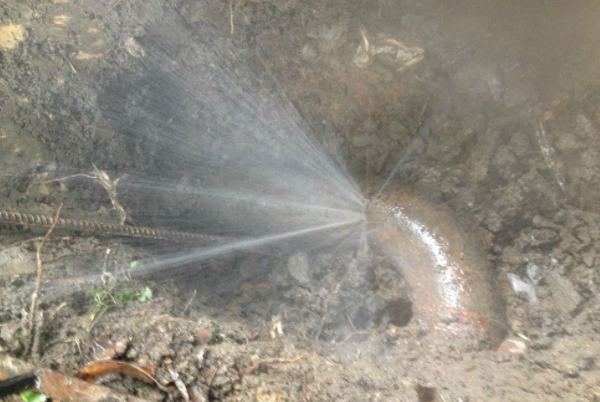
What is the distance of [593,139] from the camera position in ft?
7.57

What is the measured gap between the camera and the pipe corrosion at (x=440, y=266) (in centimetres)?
225

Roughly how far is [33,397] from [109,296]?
0.51 metres

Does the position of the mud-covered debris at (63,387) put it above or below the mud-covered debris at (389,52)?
below

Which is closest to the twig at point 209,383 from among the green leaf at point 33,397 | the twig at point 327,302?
the green leaf at point 33,397

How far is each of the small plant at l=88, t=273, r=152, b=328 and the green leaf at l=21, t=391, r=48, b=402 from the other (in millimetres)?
327

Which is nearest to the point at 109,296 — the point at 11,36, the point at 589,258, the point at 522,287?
the point at 11,36

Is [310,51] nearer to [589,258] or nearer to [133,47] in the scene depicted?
[133,47]

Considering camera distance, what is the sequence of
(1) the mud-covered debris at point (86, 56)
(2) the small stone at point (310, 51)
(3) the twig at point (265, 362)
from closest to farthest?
(3) the twig at point (265, 362)
(1) the mud-covered debris at point (86, 56)
(2) the small stone at point (310, 51)

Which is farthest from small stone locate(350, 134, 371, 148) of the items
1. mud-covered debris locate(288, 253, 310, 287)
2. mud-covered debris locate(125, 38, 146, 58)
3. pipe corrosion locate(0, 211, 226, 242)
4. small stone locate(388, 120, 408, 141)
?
mud-covered debris locate(125, 38, 146, 58)

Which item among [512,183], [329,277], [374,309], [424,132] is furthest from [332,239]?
[512,183]

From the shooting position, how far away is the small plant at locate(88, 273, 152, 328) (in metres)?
1.90

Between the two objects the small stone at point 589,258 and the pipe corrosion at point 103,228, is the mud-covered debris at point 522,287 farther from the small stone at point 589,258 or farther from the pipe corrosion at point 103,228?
the pipe corrosion at point 103,228

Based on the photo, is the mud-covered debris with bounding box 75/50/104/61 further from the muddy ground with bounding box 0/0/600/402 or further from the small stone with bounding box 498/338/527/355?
the small stone with bounding box 498/338/527/355

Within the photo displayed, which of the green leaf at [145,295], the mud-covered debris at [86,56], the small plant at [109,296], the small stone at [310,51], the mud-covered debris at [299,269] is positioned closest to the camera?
the small plant at [109,296]
